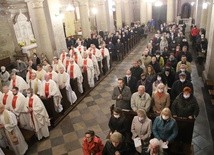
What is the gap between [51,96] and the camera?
22.4 feet

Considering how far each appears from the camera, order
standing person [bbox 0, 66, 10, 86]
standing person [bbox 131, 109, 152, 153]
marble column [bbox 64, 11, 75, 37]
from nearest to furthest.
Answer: standing person [bbox 131, 109, 152, 153]
standing person [bbox 0, 66, 10, 86]
marble column [bbox 64, 11, 75, 37]

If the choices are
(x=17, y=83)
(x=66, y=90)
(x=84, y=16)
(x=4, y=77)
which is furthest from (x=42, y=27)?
(x=66, y=90)

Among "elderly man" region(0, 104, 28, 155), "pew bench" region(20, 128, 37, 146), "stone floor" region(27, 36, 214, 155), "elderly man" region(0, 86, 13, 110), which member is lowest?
"stone floor" region(27, 36, 214, 155)

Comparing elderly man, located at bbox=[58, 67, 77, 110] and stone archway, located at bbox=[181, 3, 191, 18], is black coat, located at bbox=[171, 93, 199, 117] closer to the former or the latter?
elderly man, located at bbox=[58, 67, 77, 110]

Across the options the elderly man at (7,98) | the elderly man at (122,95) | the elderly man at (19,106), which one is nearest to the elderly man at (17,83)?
the elderly man at (7,98)

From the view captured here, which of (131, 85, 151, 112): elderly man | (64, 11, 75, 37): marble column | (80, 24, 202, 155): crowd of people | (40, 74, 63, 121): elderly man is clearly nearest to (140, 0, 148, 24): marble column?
(64, 11, 75, 37): marble column

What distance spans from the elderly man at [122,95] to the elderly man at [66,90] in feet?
7.23

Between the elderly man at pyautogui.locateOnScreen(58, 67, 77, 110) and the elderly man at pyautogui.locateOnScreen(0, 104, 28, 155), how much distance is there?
212 centimetres

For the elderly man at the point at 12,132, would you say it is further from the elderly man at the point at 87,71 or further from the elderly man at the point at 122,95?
the elderly man at the point at 87,71

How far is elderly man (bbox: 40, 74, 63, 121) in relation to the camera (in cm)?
679

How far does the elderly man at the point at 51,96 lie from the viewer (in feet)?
22.3

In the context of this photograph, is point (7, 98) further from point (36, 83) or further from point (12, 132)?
point (36, 83)

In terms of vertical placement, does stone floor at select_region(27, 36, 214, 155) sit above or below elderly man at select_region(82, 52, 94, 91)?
below

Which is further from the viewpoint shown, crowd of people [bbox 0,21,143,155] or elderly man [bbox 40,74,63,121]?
elderly man [bbox 40,74,63,121]
